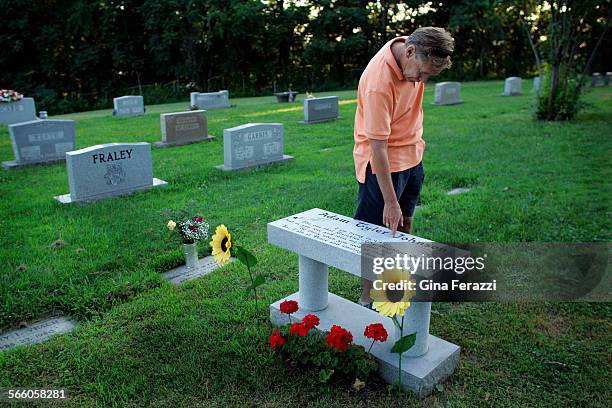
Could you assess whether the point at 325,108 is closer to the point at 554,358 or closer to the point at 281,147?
the point at 281,147

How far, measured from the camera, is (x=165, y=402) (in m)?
2.77

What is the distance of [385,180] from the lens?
114 inches

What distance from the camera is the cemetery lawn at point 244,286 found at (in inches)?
114

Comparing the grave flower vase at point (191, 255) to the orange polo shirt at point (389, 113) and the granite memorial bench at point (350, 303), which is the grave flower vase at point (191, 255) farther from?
the orange polo shirt at point (389, 113)

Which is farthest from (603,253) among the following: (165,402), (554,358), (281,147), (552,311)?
(281,147)

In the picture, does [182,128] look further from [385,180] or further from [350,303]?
[385,180]

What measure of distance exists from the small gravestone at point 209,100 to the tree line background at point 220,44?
27.5 feet

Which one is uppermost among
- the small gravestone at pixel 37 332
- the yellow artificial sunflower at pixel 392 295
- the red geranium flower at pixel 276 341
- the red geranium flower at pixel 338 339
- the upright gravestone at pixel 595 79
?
the upright gravestone at pixel 595 79

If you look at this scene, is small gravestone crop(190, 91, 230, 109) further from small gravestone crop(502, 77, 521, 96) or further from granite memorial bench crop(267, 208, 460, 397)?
granite memorial bench crop(267, 208, 460, 397)

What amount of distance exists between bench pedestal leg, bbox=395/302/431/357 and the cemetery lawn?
248 mm

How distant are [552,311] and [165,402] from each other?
276 cm
